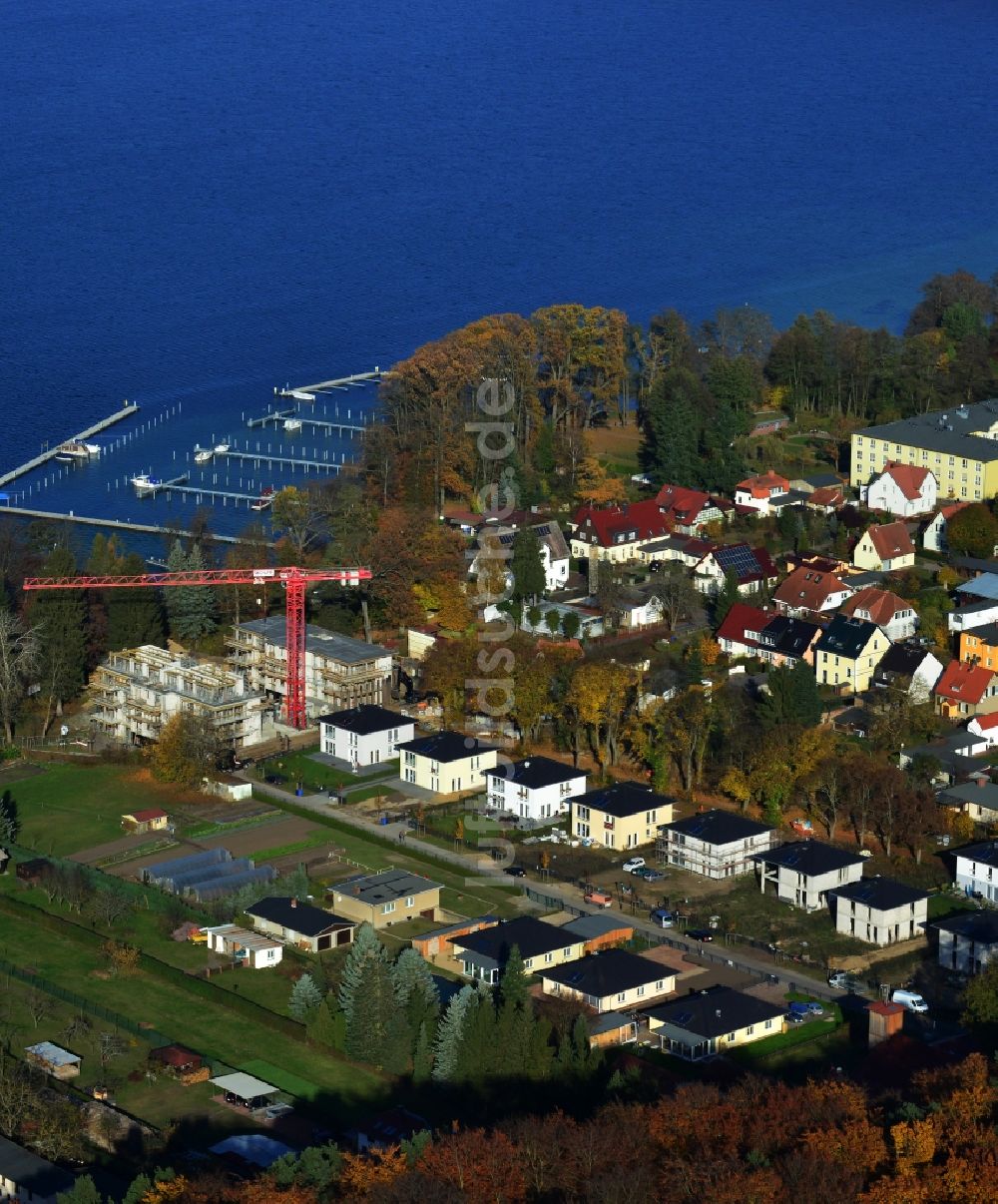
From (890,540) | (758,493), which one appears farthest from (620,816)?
(758,493)

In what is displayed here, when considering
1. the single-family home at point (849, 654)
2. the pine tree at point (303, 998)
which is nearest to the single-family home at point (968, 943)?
the pine tree at point (303, 998)

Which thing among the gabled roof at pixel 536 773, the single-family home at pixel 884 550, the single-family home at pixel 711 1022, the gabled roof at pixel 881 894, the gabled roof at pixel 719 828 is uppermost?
the single-family home at pixel 884 550

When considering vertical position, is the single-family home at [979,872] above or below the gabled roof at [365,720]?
below

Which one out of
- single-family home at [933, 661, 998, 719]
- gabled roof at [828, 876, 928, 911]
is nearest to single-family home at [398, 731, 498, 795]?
gabled roof at [828, 876, 928, 911]

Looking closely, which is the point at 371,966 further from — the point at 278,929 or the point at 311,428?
the point at 311,428

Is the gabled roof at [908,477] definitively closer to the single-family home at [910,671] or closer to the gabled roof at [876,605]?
the gabled roof at [876,605]

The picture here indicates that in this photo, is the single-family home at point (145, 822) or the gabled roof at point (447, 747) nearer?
the single-family home at point (145, 822)

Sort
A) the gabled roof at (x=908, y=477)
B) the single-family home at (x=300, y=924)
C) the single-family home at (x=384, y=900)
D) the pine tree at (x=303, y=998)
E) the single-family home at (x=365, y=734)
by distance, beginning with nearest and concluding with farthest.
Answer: the pine tree at (x=303, y=998)
the single-family home at (x=300, y=924)
the single-family home at (x=384, y=900)
the single-family home at (x=365, y=734)
the gabled roof at (x=908, y=477)

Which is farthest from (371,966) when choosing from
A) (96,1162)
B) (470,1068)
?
(96,1162)
